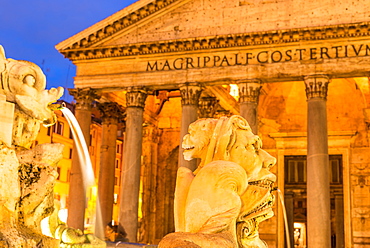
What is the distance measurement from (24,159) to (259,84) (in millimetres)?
11724

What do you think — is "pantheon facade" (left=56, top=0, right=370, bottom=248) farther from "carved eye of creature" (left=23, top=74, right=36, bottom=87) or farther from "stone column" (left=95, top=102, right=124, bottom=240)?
"carved eye of creature" (left=23, top=74, right=36, bottom=87)

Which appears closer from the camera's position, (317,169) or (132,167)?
(317,169)

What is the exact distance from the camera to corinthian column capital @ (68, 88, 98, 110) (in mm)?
16938

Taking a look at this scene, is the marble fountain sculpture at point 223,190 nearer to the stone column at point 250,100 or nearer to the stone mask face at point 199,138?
the stone mask face at point 199,138

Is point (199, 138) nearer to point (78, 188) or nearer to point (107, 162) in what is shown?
point (78, 188)

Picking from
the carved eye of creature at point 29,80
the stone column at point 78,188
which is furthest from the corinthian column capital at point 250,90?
Result: the carved eye of creature at point 29,80

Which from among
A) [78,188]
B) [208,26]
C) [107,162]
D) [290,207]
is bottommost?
[290,207]

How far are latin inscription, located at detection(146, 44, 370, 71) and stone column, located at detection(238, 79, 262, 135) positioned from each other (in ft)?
2.28

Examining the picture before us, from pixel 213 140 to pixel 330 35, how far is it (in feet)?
41.7

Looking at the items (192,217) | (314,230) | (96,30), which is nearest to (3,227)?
(192,217)

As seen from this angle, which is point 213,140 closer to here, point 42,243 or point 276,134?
point 42,243

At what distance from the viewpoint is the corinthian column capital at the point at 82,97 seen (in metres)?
16.9

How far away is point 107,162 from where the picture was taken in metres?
19.6

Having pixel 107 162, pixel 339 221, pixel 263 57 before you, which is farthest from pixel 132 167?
pixel 339 221
